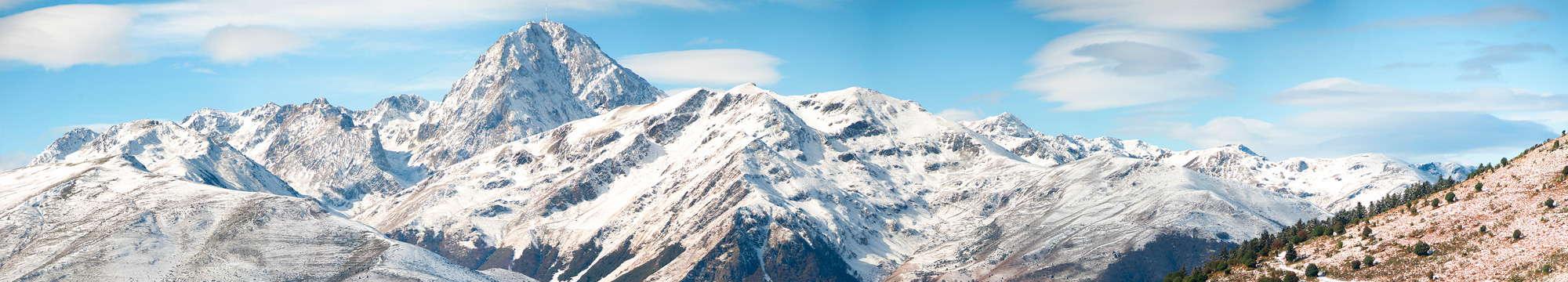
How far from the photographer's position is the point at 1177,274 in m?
195

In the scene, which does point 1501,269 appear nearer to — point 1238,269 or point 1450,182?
point 1238,269

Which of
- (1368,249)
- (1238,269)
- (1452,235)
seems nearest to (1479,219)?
(1452,235)

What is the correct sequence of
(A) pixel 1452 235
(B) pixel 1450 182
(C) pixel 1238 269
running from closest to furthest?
1. (A) pixel 1452 235
2. (C) pixel 1238 269
3. (B) pixel 1450 182

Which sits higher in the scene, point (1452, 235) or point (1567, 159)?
point (1567, 159)

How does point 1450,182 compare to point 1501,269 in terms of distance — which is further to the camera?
point 1450,182

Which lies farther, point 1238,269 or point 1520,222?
point 1238,269

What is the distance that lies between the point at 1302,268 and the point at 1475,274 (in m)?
24.2

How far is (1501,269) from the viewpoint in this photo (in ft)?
447

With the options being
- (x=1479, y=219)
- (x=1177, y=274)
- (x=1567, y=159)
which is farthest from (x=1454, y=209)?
(x=1177, y=274)

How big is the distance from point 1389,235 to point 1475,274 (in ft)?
63.3


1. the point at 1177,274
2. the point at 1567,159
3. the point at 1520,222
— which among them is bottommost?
A: the point at 1177,274

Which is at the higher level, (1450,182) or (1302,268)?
(1450,182)

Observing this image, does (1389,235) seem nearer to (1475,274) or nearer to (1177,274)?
(1475,274)

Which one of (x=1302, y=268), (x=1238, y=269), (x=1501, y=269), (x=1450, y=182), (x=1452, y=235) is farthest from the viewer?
(x=1450, y=182)
